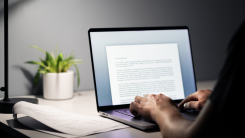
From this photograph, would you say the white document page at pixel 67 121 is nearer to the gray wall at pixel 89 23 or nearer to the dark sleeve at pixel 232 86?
the dark sleeve at pixel 232 86

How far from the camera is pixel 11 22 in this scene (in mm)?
1016

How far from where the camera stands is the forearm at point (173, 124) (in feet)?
1.39

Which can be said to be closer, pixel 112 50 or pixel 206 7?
pixel 112 50

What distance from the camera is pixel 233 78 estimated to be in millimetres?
323

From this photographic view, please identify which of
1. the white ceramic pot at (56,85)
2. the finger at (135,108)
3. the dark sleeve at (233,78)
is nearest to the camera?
the dark sleeve at (233,78)

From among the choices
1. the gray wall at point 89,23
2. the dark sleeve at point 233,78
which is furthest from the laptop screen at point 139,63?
the dark sleeve at point 233,78

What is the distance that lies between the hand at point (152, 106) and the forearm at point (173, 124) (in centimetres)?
2

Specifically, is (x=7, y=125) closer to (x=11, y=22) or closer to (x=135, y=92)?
(x=135, y=92)

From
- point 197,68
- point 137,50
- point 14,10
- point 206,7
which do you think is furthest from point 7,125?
point 206,7

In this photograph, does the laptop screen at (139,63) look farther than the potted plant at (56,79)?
No

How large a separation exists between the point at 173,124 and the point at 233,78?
7.1 inches

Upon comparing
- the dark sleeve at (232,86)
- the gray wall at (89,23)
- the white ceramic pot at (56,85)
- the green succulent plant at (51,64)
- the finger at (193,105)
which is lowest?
the finger at (193,105)

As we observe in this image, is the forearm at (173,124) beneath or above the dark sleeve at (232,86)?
beneath

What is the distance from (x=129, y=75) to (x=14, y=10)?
0.59m
